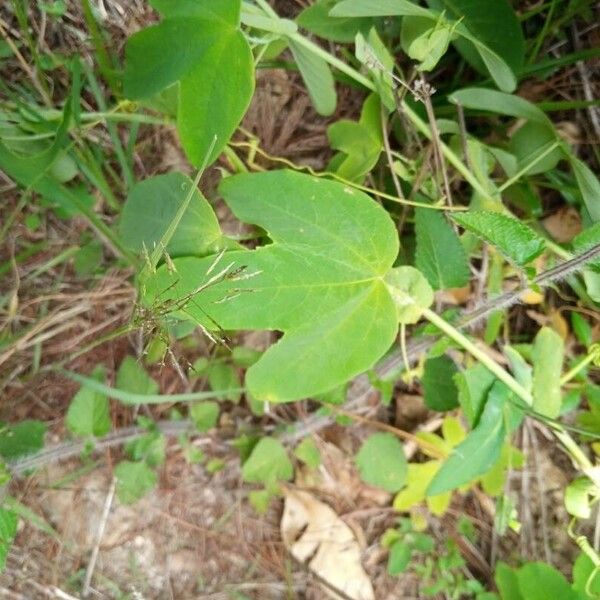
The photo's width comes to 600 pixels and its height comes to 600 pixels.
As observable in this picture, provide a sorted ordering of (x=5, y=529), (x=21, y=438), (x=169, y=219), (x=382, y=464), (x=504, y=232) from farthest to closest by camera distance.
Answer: (x=382, y=464) → (x=21, y=438) → (x=5, y=529) → (x=169, y=219) → (x=504, y=232)

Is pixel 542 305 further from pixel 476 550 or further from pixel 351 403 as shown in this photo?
pixel 476 550

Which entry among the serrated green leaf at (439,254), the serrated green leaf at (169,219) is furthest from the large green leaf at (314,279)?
the serrated green leaf at (439,254)

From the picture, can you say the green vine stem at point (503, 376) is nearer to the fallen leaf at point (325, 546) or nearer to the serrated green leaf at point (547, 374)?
the serrated green leaf at point (547, 374)

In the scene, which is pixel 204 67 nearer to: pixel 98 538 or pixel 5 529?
pixel 5 529

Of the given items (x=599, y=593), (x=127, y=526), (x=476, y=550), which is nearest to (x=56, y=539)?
(x=127, y=526)

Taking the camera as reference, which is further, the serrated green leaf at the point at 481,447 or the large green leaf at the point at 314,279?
the serrated green leaf at the point at 481,447

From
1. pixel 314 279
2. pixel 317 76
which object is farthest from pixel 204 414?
pixel 317 76

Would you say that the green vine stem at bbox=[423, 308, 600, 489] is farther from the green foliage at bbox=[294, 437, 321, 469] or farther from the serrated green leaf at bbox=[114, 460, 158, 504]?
the serrated green leaf at bbox=[114, 460, 158, 504]
